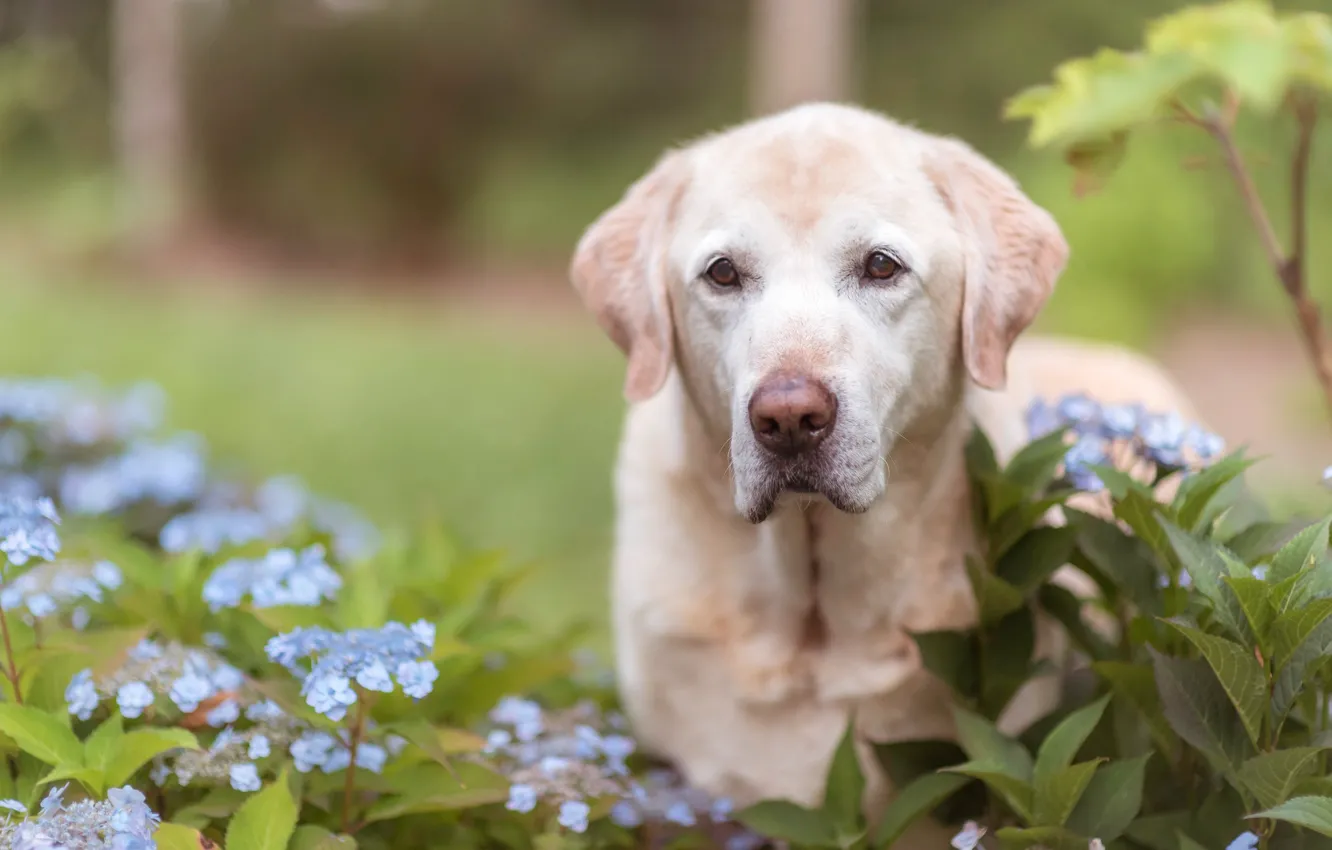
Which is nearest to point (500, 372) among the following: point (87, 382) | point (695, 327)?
point (87, 382)

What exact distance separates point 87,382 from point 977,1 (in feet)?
25.8

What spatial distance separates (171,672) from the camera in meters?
1.79

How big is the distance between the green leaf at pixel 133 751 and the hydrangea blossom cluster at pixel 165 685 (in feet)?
0.25

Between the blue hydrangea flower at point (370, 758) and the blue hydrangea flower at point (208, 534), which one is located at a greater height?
the blue hydrangea flower at point (208, 534)

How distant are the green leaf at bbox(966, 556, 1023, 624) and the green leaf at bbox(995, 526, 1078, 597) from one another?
0.09 ft

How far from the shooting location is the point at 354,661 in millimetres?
1610

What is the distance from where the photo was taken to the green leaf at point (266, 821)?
1542 mm

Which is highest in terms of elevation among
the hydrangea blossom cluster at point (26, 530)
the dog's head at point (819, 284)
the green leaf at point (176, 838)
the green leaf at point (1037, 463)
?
the dog's head at point (819, 284)

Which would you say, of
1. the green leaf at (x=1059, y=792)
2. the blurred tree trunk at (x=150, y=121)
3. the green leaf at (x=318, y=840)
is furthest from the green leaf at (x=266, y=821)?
the blurred tree trunk at (x=150, y=121)

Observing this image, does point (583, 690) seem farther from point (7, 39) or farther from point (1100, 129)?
point (7, 39)

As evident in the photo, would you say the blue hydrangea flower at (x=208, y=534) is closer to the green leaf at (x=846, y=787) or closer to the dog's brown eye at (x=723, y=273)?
the dog's brown eye at (x=723, y=273)

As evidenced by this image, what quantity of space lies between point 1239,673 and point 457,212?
10.2 meters

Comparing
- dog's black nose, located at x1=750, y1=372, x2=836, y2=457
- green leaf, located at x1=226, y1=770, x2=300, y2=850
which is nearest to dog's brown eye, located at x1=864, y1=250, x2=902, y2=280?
dog's black nose, located at x1=750, y1=372, x2=836, y2=457

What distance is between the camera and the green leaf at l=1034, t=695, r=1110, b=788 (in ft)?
5.58
